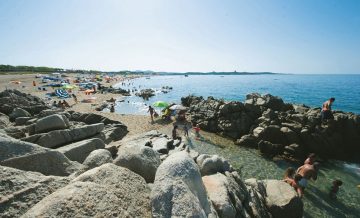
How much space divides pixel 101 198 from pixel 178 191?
1.61 m

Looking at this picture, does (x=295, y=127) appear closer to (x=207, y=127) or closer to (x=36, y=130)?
(x=207, y=127)

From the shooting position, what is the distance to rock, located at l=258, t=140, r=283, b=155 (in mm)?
19961

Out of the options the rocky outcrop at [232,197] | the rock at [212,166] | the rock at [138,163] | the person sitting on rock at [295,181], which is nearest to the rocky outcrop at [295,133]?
the person sitting on rock at [295,181]

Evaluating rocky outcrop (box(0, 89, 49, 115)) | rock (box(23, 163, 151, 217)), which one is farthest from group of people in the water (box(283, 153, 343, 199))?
rocky outcrop (box(0, 89, 49, 115))

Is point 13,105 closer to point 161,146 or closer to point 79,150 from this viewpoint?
point 79,150

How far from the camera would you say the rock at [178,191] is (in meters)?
4.76

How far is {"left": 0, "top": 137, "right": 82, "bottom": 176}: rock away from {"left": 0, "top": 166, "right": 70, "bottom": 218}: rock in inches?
68.3

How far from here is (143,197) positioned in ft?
17.5

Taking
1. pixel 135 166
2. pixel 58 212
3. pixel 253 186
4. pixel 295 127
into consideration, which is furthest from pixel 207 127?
pixel 58 212

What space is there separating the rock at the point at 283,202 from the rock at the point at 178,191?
583 cm

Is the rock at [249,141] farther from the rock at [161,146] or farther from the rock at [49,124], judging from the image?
the rock at [49,124]

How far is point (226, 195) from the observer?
278 inches

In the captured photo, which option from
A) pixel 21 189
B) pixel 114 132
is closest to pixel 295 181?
pixel 21 189

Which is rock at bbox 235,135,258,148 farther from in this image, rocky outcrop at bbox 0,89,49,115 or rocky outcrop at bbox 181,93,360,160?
rocky outcrop at bbox 0,89,49,115
